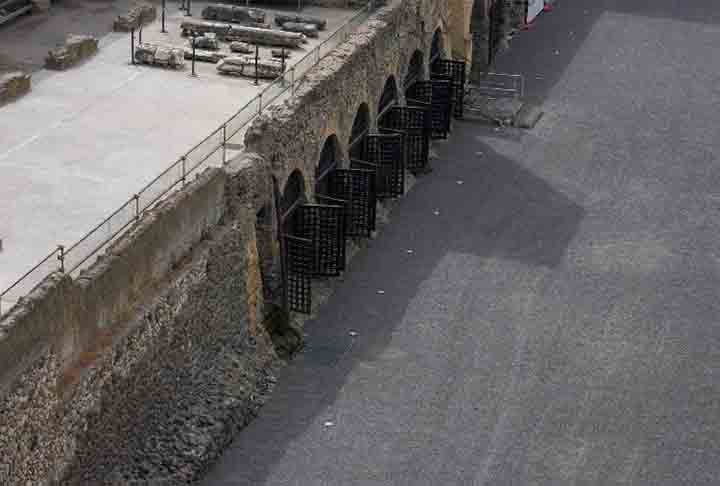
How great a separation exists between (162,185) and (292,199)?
605cm

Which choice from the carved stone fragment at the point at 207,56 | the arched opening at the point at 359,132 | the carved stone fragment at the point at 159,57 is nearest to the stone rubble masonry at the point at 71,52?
the carved stone fragment at the point at 159,57

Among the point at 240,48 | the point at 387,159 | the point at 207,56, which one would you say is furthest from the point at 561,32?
the point at 207,56

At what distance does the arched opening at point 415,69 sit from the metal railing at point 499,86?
4199 mm

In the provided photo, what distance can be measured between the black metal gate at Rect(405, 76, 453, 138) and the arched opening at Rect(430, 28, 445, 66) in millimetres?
1626

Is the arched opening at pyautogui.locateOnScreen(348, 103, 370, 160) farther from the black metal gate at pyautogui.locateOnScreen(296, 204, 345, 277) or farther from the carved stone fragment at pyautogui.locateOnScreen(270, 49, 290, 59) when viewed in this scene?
the black metal gate at pyautogui.locateOnScreen(296, 204, 345, 277)

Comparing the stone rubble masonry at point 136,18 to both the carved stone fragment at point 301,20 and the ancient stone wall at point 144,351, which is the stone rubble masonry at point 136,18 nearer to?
the carved stone fragment at point 301,20

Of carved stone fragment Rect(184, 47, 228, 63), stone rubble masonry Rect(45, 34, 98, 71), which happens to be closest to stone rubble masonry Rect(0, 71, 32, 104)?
stone rubble masonry Rect(45, 34, 98, 71)

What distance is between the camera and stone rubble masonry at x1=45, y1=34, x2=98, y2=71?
139ft

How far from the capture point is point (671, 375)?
3812 cm

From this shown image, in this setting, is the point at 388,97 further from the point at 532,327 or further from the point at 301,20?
the point at 532,327

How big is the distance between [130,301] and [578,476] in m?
8.66

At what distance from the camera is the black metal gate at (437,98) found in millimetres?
49844

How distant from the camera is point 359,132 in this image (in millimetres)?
45062

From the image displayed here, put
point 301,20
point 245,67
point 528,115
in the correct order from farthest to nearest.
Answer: point 528,115 < point 301,20 < point 245,67
